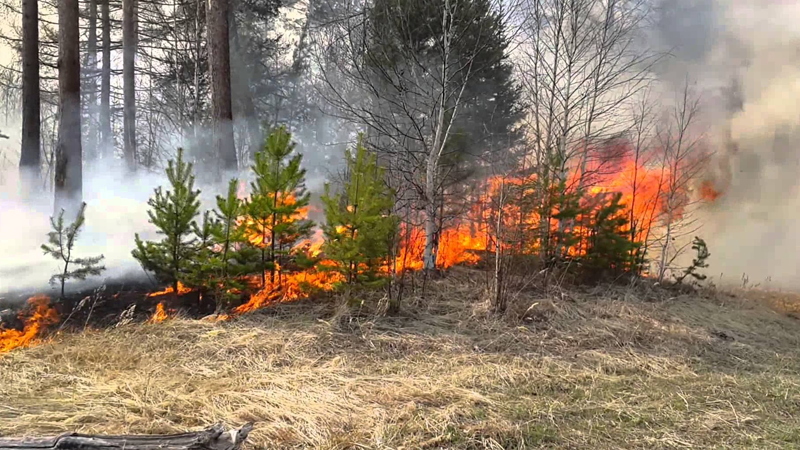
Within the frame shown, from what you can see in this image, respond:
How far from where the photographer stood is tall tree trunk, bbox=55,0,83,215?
8422 mm

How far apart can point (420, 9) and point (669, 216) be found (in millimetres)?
6674

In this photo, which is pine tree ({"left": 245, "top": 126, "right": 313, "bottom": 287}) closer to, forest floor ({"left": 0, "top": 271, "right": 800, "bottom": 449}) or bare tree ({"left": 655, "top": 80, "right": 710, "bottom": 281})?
forest floor ({"left": 0, "top": 271, "right": 800, "bottom": 449})

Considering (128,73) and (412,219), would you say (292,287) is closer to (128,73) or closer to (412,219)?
(412,219)

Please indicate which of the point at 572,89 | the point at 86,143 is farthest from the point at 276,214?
the point at 86,143

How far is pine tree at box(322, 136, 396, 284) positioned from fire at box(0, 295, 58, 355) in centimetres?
330

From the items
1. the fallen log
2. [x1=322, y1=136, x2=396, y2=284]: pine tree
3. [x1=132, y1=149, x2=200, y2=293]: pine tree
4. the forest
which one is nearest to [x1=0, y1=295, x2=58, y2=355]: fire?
the forest

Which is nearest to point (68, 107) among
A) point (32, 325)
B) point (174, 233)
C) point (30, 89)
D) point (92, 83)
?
point (30, 89)

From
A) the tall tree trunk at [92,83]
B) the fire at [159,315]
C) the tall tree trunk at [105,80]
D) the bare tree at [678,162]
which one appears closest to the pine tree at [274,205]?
the fire at [159,315]

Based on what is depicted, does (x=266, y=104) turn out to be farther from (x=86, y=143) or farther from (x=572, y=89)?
(x=572, y=89)

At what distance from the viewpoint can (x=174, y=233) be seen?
6223 millimetres

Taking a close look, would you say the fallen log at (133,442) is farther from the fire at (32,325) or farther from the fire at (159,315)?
the fire at (159,315)

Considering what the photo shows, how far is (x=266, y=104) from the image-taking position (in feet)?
58.9

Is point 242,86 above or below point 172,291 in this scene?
above

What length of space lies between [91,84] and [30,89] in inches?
457
